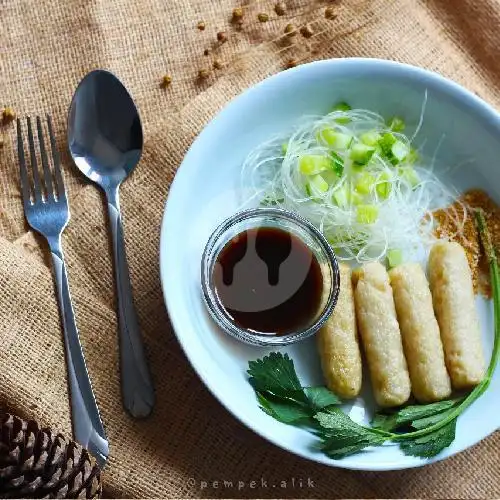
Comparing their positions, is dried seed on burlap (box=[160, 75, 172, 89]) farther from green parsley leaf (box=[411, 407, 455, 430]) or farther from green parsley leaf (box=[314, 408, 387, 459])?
green parsley leaf (box=[411, 407, 455, 430])

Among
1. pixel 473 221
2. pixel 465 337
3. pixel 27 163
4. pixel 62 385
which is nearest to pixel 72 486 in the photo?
pixel 62 385

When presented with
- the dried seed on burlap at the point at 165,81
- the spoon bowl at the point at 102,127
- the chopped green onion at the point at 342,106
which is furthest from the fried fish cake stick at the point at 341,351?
the dried seed on burlap at the point at 165,81

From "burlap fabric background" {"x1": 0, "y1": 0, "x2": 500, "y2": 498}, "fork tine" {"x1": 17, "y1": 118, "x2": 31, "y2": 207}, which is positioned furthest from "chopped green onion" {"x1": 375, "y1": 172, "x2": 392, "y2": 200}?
"fork tine" {"x1": 17, "y1": 118, "x2": 31, "y2": 207}

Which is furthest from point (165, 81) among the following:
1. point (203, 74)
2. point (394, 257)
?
point (394, 257)

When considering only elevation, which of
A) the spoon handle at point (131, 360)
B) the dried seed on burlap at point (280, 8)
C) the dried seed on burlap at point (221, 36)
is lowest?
the spoon handle at point (131, 360)

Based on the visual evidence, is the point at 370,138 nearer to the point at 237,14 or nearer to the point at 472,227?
the point at 472,227

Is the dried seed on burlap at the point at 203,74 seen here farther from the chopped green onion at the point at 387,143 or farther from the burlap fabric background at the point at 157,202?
the chopped green onion at the point at 387,143
